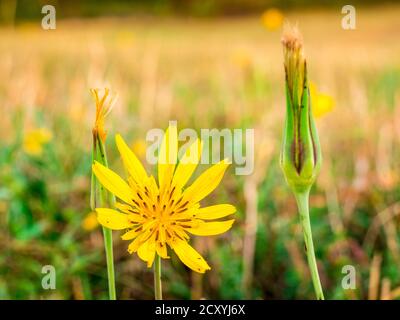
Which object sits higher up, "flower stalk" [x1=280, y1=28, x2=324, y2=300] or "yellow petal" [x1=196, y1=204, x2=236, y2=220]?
"flower stalk" [x1=280, y1=28, x2=324, y2=300]

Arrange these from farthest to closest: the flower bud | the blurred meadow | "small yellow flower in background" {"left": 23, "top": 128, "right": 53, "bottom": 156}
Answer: "small yellow flower in background" {"left": 23, "top": 128, "right": 53, "bottom": 156}
the blurred meadow
the flower bud

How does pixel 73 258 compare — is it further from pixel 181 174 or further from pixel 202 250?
pixel 181 174

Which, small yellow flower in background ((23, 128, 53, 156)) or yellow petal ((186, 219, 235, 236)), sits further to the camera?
small yellow flower in background ((23, 128, 53, 156))

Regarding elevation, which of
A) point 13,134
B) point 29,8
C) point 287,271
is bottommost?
point 287,271

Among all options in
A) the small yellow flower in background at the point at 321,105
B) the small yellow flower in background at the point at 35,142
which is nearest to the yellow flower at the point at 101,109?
the small yellow flower in background at the point at 321,105

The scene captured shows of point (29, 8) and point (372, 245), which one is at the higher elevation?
point (29, 8)

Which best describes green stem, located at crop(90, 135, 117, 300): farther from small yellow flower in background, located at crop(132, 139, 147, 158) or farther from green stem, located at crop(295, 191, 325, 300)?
small yellow flower in background, located at crop(132, 139, 147, 158)

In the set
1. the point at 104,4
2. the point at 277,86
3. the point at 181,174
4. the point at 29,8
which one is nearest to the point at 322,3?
the point at 104,4

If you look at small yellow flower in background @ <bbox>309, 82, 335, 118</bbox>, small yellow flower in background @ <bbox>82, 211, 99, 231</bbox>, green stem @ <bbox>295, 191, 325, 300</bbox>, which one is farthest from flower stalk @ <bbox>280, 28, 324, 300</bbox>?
small yellow flower in background @ <bbox>82, 211, 99, 231</bbox>
